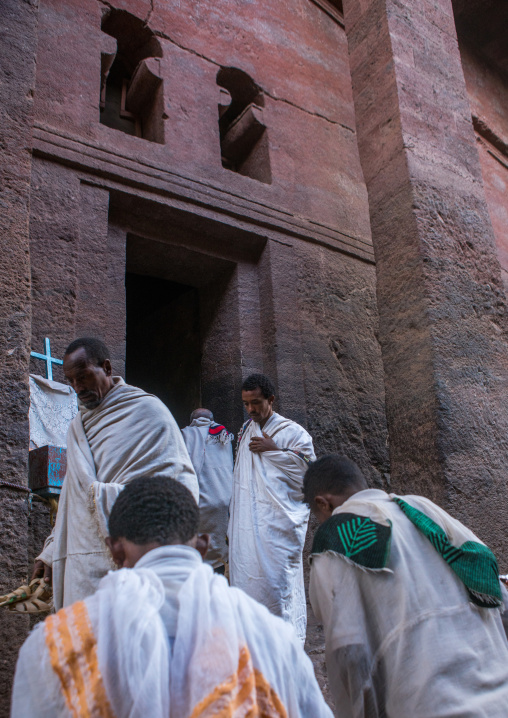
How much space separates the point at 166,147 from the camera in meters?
6.47

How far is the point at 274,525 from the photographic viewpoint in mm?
4031

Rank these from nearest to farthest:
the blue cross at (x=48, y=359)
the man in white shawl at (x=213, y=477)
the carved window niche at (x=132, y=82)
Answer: the man in white shawl at (x=213, y=477), the blue cross at (x=48, y=359), the carved window niche at (x=132, y=82)

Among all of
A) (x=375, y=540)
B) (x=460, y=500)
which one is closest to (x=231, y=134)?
(x=460, y=500)

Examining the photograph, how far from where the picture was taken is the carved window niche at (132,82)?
6758 millimetres

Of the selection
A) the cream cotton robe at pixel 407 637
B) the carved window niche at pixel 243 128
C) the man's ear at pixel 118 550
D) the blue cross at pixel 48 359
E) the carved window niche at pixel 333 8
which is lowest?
the cream cotton robe at pixel 407 637

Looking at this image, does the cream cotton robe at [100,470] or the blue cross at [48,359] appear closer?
the cream cotton robe at [100,470]

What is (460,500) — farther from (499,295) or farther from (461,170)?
(461,170)

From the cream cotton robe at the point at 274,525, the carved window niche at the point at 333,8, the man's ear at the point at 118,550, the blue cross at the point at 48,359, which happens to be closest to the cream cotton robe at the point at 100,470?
the man's ear at the point at 118,550

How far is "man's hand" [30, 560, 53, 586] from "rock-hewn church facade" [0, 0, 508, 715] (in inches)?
8.1

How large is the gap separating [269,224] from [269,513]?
11.5 feet

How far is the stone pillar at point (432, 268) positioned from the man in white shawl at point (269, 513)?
908 mm

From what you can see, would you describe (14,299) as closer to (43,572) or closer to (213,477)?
(43,572)

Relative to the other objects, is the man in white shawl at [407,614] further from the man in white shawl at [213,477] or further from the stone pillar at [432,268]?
the man in white shawl at [213,477]

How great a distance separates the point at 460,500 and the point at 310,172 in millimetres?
4398
